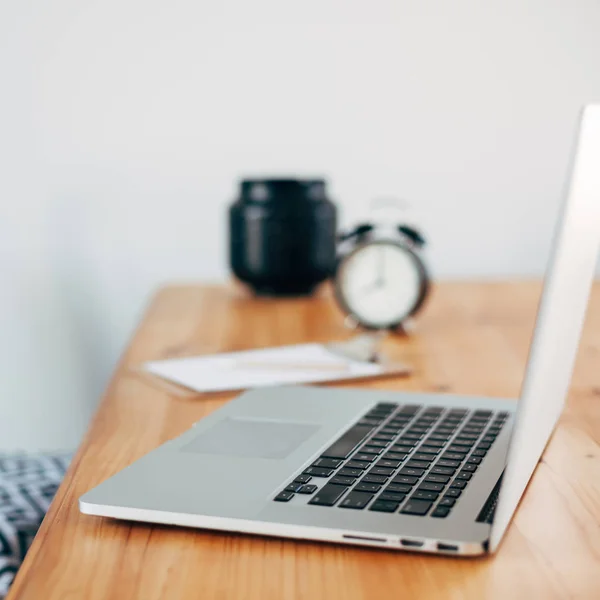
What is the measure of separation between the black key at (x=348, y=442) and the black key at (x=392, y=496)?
0.31ft

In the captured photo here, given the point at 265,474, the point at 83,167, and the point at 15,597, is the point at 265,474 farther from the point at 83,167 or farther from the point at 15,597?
the point at 83,167

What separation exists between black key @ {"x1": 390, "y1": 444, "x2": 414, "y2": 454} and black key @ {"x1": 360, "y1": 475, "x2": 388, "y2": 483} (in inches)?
2.7

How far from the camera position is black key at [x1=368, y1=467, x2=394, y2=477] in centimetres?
69

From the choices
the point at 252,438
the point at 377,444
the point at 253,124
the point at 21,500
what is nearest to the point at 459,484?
the point at 377,444

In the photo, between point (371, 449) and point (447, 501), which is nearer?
point (447, 501)

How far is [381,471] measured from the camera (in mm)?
696

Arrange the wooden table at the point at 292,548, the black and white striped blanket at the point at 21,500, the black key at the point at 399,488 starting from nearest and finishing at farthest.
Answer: the wooden table at the point at 292,548 < the black key at the point at 399,488 < the black and white striped blanket at the point at 21,500

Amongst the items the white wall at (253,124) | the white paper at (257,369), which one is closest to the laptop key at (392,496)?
the white paper at (257,369)

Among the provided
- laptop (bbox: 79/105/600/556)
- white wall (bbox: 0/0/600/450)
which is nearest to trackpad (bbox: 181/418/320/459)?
laptop (bbox: 79/105/600/556)

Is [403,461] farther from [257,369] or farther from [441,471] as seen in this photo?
[257,369]

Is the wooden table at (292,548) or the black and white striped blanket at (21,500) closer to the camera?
the wooden table at (292,548)

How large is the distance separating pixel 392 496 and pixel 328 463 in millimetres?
92

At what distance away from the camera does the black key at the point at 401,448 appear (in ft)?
2.46

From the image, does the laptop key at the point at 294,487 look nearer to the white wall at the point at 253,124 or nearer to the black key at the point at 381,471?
the black key at the point at 381,471
